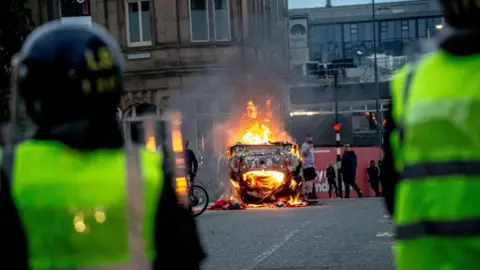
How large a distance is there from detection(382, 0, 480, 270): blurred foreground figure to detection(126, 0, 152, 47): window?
33537 millimetres

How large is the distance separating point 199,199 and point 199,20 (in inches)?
706

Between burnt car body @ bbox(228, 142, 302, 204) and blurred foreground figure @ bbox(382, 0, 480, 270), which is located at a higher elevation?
blurred foreground figure @ bbox(382, 0, 480, 270)

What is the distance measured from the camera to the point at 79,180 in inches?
106

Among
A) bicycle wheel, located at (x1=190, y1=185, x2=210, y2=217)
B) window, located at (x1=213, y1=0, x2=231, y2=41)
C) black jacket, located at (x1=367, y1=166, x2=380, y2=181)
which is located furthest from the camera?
window, located at (x1=213, y1=0, x2=231, y2=41)

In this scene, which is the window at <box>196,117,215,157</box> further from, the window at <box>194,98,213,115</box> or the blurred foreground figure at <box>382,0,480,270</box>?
the blurred foreground figure at <box>382,0,480,270</box>

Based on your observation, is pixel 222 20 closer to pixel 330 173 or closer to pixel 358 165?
pixel 358 165

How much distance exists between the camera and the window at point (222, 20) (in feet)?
120

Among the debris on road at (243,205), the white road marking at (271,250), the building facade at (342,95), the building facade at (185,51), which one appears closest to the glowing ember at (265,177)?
the debris on road at (243,205)

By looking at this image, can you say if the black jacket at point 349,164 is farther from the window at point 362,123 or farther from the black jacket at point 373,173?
the window at point 362,123

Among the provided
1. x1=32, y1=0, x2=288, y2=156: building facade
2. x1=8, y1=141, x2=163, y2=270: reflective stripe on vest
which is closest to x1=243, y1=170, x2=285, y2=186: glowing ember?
x1=32, y1=0, x2=288, y2=156: building facade

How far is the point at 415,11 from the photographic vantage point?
85562mm

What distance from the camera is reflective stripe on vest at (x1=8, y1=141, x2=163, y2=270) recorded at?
2670 mm

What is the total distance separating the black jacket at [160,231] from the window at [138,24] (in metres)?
33.5

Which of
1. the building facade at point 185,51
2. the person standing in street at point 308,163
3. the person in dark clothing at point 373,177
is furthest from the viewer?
the building facade at point 185,51
